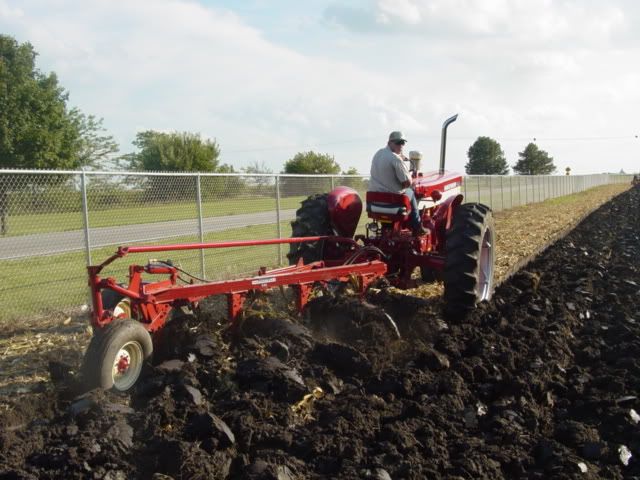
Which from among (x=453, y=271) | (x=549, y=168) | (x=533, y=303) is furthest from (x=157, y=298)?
(x=549, y=168)

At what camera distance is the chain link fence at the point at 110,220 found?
8.07m

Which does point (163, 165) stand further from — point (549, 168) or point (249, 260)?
point (549, 168)

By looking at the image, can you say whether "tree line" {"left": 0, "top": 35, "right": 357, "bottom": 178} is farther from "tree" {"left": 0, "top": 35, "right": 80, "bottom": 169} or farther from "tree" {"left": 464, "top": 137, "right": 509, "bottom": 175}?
"tree" {"left": 464, "top": 137, "right": 509, "bottom": 175}

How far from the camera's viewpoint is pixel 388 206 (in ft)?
22.5

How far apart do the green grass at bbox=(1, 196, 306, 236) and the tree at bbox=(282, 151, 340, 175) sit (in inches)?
1426

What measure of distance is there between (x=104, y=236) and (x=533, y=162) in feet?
238

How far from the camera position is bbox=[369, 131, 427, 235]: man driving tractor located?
260 inches

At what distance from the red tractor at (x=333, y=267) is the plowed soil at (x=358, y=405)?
0.66 feet

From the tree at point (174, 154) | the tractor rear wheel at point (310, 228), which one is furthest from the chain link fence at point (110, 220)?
the tree at point (174, 154)

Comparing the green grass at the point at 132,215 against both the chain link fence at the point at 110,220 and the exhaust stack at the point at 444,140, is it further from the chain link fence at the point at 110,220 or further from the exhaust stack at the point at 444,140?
the exhaust stack at the point at 444,140

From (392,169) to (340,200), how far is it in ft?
2.98

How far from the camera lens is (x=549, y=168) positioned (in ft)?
252

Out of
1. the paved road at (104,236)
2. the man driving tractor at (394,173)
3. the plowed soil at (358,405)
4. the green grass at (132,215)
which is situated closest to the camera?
the plowed soil at (358,405)

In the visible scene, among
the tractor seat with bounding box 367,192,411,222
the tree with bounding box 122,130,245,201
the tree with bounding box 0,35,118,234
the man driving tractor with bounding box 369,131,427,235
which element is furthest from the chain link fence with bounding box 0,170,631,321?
the tree with bounding box 122,130,245,201
